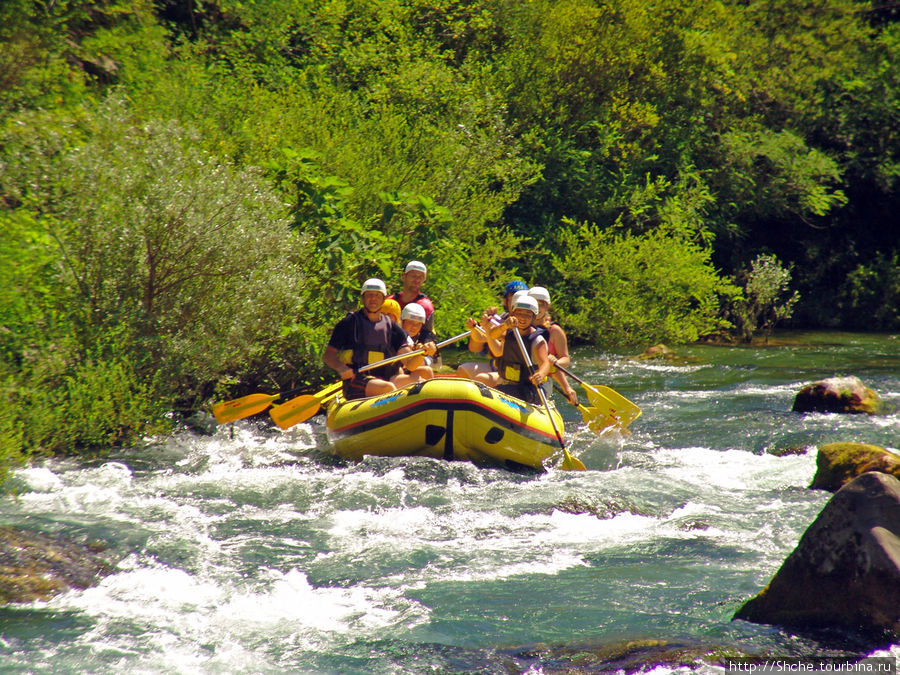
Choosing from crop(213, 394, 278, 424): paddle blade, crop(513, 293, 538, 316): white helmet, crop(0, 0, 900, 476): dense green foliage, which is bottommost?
crop(213, 394, 278, 424): paddle blade

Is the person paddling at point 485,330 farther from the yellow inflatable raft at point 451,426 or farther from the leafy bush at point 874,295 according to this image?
the leafy bush at point 874,295

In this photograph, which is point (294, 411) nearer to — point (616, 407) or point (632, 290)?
point (616, 407)

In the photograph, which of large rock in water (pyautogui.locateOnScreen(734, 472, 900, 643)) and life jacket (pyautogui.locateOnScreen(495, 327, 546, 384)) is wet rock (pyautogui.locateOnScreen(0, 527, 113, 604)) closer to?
large rock in water (pyautogui.locateOnScreen(734, 472, 900, 643))

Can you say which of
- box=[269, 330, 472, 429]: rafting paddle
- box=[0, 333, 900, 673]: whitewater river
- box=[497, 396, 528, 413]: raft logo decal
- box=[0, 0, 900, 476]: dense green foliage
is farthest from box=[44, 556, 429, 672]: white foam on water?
box=[269, 330, 472, 429]: rafting paddle

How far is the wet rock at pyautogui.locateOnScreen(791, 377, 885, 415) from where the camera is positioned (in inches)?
408

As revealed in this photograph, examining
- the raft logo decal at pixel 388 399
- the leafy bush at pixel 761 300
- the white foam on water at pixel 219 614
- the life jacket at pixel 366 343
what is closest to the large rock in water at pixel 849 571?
the white foam on water at pixel 219 614

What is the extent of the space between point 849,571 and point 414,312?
5376 millimetres

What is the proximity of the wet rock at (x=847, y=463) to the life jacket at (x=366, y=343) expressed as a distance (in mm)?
3938

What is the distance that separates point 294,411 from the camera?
9031 millimetres

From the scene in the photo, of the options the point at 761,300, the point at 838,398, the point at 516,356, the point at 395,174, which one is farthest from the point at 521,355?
the point at 761,300

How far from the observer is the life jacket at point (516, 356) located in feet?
28.6

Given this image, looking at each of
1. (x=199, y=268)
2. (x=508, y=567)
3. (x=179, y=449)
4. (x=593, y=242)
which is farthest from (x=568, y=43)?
(x=508, y=567)

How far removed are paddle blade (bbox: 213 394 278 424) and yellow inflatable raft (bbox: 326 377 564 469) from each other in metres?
1.24

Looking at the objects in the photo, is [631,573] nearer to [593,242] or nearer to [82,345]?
[82,345]
